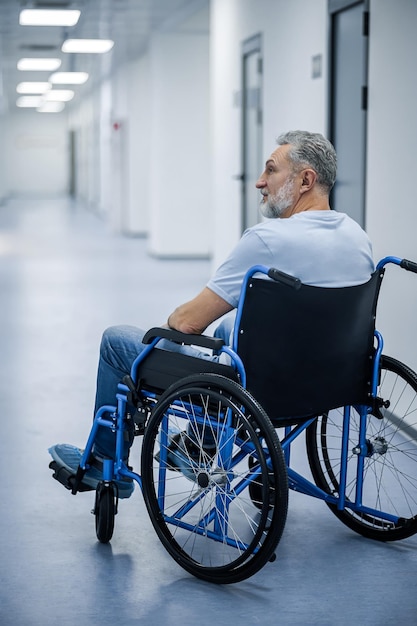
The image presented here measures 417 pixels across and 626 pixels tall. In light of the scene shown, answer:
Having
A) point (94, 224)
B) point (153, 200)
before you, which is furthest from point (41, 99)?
point (153, 200)

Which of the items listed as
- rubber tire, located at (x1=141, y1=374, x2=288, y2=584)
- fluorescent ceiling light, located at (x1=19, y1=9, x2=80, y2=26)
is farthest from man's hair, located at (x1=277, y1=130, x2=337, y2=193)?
fluorescent ceiling light, located at (x1=19, y1=9, x2=80, y2=26)

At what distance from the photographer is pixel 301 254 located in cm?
253

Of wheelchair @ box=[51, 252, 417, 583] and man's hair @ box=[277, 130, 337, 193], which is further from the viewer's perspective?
man's hair @ box=[277, 130, 337, 193]

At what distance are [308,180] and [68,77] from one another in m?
15.5

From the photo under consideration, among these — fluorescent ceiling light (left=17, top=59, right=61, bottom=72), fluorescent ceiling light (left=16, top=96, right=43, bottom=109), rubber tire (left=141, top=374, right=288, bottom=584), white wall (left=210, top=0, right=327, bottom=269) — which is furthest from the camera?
fluorescent ceiling light (left=16, top=96, right=43, bottom=109)

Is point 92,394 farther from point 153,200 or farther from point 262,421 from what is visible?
point 153,200

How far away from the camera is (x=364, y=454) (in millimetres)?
2768

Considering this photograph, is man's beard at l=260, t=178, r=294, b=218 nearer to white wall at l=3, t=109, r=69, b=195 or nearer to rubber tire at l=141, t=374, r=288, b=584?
rubber tire at l=141, t=374, r=288, b=584

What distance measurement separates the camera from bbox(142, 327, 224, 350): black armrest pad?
7.90 feet

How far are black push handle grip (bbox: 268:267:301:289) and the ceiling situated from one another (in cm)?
662

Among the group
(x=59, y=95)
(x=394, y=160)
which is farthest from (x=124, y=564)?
(x=59, y=95)

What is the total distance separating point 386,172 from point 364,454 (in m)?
1.86

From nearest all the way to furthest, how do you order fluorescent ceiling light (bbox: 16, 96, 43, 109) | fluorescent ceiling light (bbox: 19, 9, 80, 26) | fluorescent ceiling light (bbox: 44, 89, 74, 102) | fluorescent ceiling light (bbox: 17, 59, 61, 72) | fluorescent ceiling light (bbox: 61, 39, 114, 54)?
1. fluorescent ceiling light (bbox: 19, 9, 80, 26)
2. fluorescent ceiling light (bbox: 61, 39, 114, 54)
3. fluorescent ceiling light (bbox: 17, 59, 61, 72)
4. fluorescent ceiling light (bbox: 44, 89, 74, 102)
5. fluorescent ceiling light (bbox: 16, 96, 43, 109)

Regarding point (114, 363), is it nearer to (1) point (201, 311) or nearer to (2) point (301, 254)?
(1) point (201, 311)
